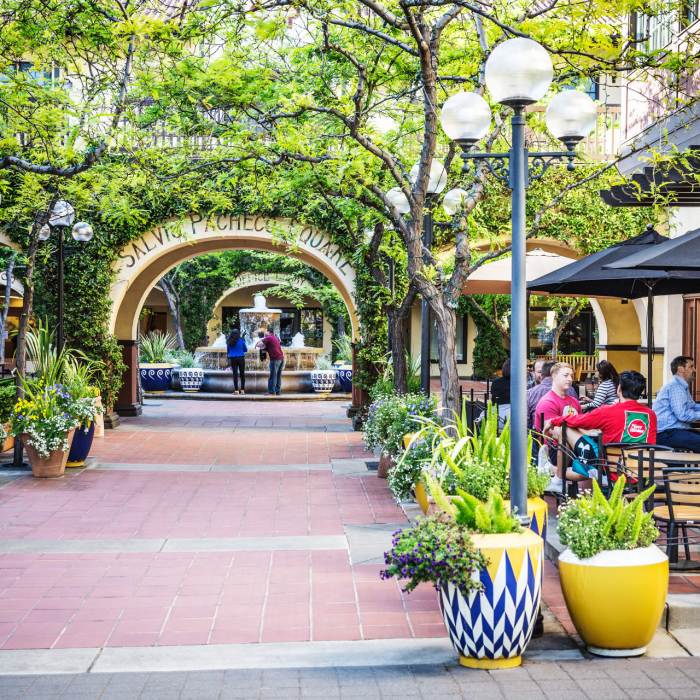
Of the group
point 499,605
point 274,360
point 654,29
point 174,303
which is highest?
point 654,29

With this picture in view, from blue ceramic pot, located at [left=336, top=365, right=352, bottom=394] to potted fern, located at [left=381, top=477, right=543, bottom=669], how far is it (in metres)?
20.3

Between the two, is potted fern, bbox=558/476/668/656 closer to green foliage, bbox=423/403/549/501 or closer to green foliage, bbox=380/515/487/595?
green foliage, bbox=380/515/487/595

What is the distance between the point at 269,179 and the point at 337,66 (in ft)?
5.23

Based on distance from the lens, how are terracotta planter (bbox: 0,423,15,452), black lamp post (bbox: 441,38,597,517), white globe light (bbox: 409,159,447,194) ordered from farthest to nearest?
terracotta planter (bbox: 0,423,15,452) → white globe light (bbox: 409,159,447,194) → black lamp post (bbox: 441,38,597,517)

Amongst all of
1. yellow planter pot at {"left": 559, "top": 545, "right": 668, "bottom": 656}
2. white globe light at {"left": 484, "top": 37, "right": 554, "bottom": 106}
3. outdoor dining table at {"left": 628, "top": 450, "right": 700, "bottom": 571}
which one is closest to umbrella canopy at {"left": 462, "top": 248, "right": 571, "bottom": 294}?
outdoor dining table at {"left": 628, "top": 450, "right": 700, "bottom": 571}

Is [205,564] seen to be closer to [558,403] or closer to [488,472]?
[488,472]

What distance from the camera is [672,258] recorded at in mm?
7445

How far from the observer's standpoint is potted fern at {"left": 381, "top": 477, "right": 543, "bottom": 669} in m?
4.65

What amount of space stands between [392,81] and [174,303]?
21.5 meters

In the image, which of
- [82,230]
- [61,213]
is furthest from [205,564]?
[82,230]

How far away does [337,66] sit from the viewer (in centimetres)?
1141

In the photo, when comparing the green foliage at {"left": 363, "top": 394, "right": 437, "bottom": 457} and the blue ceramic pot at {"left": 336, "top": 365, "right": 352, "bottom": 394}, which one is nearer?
the green foliage at {"left": 363, "top": 394, "right": 437, "bottom": 457}

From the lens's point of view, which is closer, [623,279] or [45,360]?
Result: [623,279]

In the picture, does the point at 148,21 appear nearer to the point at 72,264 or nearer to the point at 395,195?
the point at 395,195
